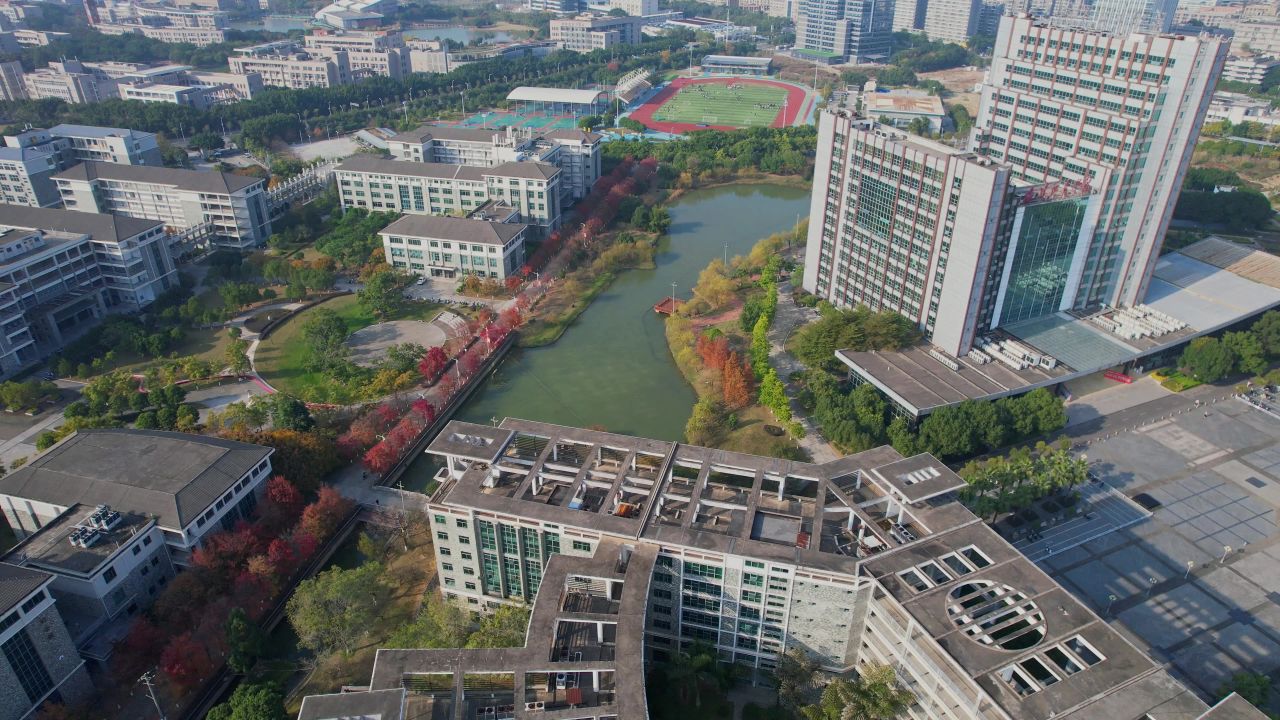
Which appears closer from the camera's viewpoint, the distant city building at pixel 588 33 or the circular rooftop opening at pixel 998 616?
the circular rooftop opening at pixel 998 616

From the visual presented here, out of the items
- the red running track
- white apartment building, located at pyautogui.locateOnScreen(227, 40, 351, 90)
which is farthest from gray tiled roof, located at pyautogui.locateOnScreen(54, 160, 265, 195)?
the red running track

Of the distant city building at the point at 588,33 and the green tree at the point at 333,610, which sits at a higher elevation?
the distant city building at the point at 588,33

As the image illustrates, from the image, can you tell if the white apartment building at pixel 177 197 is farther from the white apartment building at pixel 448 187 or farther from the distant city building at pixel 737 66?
the distant city building at pixel 737 66

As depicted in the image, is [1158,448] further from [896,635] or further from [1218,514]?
[896,635]

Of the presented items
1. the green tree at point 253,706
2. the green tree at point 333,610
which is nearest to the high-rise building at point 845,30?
the green tree at point 333,610

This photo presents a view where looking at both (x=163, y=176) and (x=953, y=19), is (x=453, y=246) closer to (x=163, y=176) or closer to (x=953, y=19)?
(x=163, y=176)

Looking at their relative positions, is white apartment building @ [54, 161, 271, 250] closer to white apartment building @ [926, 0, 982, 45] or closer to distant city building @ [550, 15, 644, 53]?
distant city building @ [550, 15, 644, 53]
